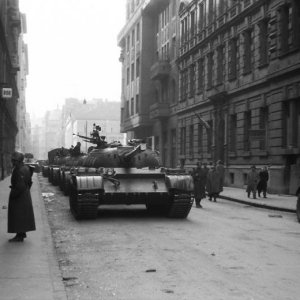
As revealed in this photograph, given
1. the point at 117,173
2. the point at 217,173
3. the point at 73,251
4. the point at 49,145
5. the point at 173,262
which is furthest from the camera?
the point at 49,145

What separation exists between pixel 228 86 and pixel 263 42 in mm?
4612

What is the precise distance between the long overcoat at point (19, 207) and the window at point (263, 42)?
2007 cm

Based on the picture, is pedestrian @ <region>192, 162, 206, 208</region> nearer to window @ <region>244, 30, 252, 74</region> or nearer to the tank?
the tank

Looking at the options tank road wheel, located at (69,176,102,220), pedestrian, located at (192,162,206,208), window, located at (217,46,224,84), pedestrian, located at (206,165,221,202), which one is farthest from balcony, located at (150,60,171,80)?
tank road wheel, located at (69,176,102,220)

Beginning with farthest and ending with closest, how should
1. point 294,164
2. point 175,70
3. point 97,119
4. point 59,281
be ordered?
point 97,119, point 175,70, point 294,164, point 59,281

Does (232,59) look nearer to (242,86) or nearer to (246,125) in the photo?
(242,86)

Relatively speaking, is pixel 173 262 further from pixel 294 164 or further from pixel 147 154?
pixel 294 164

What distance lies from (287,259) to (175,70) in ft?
118

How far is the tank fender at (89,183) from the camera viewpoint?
41.5 ft

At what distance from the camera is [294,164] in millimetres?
23828

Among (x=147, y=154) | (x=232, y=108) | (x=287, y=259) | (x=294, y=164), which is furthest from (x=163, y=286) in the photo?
(x=232, y=108)

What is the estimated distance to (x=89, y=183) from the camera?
42.0ft

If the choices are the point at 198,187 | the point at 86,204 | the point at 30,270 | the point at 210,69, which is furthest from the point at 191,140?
the point at 30,270

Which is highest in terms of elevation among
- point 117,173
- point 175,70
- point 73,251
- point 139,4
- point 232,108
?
point 139,4
